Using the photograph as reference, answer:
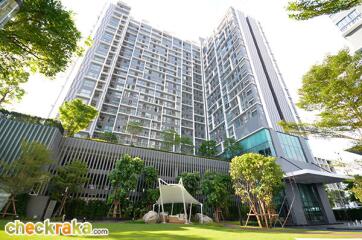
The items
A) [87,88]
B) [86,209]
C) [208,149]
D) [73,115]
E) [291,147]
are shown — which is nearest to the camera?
[86,209]

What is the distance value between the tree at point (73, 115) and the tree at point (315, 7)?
23028mm

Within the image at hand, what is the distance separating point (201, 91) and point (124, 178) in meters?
46.4

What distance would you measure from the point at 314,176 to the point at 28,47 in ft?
87.4

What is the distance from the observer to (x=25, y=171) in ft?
39.2

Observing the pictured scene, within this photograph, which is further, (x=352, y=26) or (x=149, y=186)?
(x=352, y=26)

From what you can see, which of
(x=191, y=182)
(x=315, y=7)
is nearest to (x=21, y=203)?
(x=191, y=182)

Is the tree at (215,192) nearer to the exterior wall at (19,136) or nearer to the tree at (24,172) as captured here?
the tree at (24,172)

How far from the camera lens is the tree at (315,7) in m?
5.11

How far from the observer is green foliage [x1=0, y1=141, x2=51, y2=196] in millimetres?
11562

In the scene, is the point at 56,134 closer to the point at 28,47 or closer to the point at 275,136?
the point at 28,47

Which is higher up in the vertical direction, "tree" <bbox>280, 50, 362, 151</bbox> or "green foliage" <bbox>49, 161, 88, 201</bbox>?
"tree" <bbox>280, 50, 362, 151</bbox>

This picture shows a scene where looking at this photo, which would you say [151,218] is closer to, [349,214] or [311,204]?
[311,204]

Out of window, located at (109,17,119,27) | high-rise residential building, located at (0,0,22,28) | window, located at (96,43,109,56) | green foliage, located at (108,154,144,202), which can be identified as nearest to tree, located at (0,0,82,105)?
high-rise residential building, located at (0,0,22,28)

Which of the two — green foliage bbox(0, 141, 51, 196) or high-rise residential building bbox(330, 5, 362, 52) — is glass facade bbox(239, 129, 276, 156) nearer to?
high-rise residential building bbox(330, 5, 362, 52)
